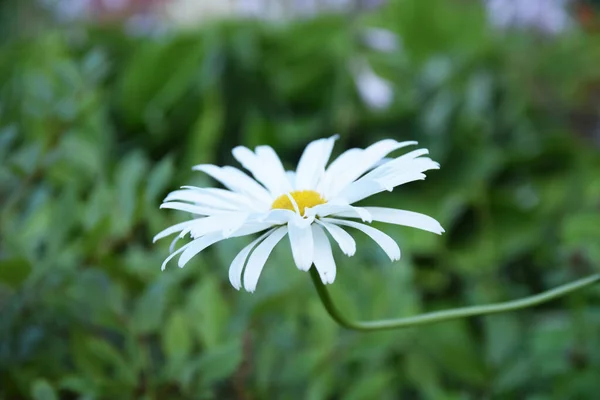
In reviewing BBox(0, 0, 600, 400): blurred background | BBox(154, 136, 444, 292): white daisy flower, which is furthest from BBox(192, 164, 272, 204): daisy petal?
BBox(0, 0, 600, 400): blurred background

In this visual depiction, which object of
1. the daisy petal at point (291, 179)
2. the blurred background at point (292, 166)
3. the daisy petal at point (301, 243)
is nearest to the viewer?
the daisy petal at point (301, 243)

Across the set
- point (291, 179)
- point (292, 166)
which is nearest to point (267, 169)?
point (291, 179)

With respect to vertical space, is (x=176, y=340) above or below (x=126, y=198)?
below

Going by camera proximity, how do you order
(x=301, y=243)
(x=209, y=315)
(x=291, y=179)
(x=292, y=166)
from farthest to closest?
(x=292, y=166), (x=209, y=315), (x=291, y=179), (x=301, y=243)

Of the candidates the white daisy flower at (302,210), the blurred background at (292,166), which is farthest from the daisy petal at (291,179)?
the blurred background at (292,166)

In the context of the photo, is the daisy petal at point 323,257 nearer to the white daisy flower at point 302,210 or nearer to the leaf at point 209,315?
the white daisy flower at point 302,210

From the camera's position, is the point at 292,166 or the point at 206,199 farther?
the point at 292,166

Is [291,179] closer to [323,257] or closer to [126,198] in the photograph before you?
[323,257]

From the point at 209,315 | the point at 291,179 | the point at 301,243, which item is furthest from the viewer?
the point at 209,315
